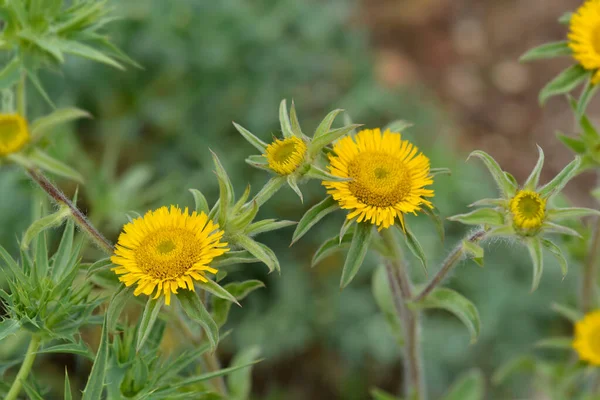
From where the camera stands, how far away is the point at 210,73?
3.56 m

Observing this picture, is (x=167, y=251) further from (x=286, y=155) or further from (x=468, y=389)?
(x=468, y=389)

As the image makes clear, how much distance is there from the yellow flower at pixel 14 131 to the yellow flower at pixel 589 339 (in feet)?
6.18

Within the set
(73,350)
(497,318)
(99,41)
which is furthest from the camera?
(497,318)

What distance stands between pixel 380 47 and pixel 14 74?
11.3ft

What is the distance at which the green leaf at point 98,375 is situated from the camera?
145cm

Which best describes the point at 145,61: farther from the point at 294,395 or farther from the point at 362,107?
the point at 294,395

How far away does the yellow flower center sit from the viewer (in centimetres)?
150

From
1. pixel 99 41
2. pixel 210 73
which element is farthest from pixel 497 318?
pixel 99 41

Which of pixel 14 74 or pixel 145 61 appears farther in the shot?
pixel 145 61

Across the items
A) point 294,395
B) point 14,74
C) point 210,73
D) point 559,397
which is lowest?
point 294,395

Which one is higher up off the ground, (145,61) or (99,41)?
(145,61)

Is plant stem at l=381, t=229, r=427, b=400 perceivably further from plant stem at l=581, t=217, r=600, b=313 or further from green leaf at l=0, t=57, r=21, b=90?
green leaf at l=0, t=57, r=21, b=90

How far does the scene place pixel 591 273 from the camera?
2262mm

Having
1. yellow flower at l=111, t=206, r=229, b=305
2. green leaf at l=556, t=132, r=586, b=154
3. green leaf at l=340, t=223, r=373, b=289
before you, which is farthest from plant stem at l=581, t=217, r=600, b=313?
yellow flower at l=111, t=206, r=229, b=305
